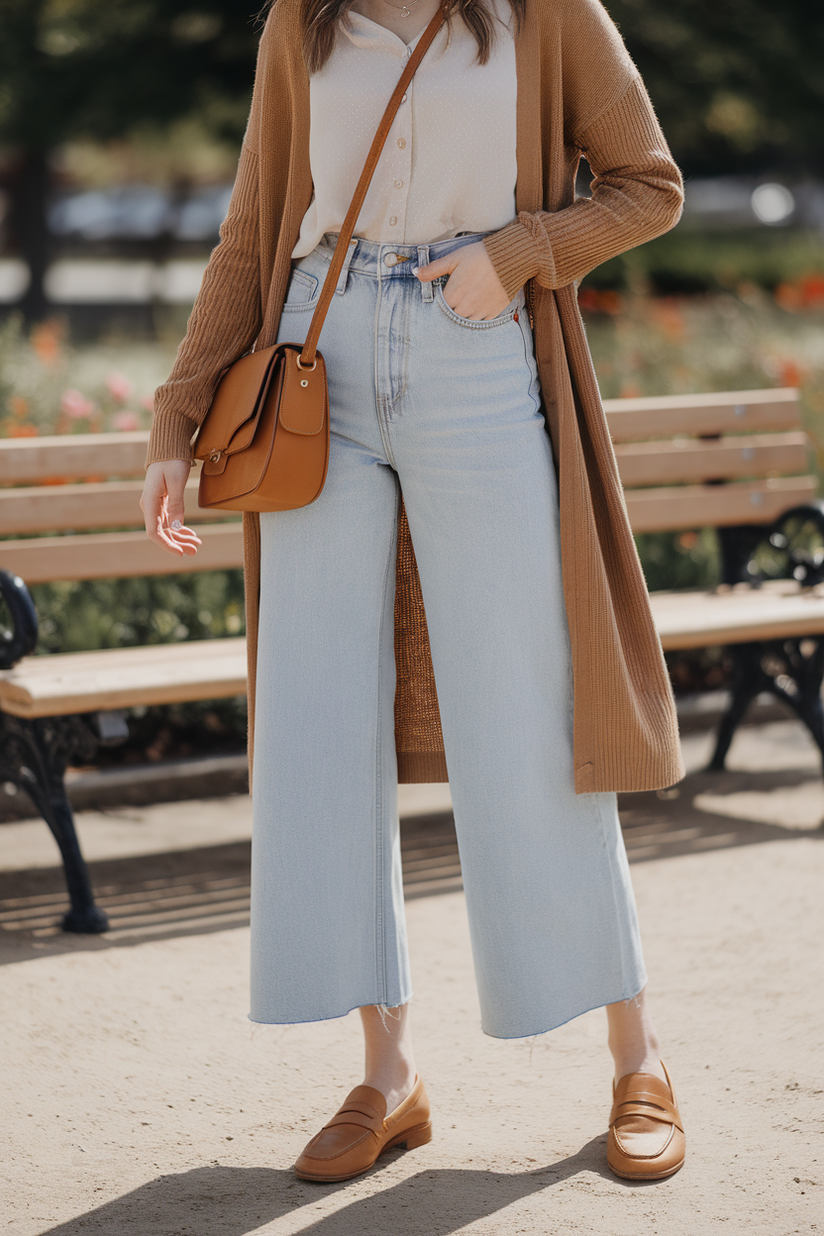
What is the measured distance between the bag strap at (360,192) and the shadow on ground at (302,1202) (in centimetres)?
127

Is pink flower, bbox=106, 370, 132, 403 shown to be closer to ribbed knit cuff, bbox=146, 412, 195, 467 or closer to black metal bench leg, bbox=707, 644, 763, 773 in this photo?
black metal bench leg, bbox=707, 644, 763, 773

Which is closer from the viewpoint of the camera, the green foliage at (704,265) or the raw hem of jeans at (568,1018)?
the raw hem of jeans at (568,1018)

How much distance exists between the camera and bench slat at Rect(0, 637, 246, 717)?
3564mm

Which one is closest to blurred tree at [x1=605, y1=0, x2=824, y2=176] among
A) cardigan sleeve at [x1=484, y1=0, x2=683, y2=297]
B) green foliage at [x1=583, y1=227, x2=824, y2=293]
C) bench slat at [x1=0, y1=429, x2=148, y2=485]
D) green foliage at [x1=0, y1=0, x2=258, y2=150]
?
green foliage at [x1=583, y1=227, x2=824, y2=293]

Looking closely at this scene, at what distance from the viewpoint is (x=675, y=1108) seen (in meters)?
2.46

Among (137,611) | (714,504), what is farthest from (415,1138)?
(714,504)

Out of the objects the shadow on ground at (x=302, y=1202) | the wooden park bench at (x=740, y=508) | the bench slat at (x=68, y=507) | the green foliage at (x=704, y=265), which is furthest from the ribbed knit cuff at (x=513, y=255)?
the green foliage at (x=704, y=265)

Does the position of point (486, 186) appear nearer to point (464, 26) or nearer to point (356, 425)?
point (464, 26)

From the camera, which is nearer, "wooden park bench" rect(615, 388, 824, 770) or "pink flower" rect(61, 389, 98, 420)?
"wooden park bench" rect(615, 388, 824, 770)

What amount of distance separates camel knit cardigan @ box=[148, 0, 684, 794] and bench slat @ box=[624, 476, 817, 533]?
2561 mm

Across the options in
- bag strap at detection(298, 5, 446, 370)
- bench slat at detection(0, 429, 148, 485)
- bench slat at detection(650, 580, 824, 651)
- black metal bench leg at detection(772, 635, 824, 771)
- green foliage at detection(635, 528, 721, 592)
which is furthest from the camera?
green foliage at detection(635, 528, 721, 592)

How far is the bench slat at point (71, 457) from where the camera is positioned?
406 centimetres

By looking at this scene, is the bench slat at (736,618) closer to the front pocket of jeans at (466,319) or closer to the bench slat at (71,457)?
the bench slat at (71,457)

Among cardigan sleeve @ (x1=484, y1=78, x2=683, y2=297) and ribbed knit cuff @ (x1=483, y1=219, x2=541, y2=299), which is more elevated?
cardigan sleeve @ (x1=484, y1=78, x2=683, y2=297)
